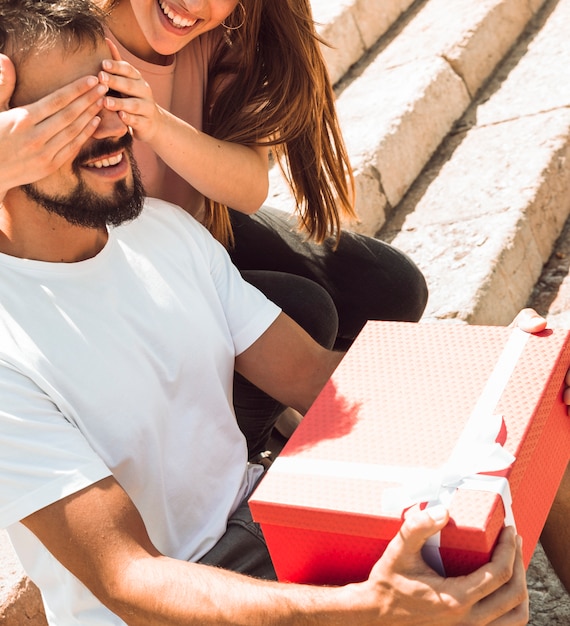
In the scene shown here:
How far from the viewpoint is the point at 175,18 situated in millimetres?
1846

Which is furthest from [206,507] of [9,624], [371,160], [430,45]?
[430,45]

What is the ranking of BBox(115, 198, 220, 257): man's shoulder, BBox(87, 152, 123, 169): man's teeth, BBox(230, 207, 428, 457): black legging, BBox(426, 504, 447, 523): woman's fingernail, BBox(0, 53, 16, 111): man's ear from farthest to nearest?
BBox(230, 207, 428, 457): black legging < BBox(115, 198, 220, 257): man's shoulder < BBox(87, 152, 123, 169): man's teeth < BBox(0, 53, 16, 111): man's ear < BBox(426, 504, 447, 523): woman's fingernail

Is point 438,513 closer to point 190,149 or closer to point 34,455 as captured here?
point 34,455

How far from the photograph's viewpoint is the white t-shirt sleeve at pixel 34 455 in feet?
4.11

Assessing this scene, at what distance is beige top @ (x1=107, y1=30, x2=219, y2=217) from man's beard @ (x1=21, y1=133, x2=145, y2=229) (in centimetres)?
32

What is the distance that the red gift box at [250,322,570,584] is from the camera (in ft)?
3.72

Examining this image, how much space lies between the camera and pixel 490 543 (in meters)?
1.10

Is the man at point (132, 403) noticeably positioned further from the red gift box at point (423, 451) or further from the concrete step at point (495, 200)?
the concrete step at point (495, 200)

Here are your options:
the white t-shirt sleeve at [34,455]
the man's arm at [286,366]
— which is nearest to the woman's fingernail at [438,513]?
the white t-shirt sleeve at [34,455]

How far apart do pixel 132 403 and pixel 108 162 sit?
0.40 metres

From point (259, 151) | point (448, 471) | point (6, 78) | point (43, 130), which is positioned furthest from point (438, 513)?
point (259, 151)

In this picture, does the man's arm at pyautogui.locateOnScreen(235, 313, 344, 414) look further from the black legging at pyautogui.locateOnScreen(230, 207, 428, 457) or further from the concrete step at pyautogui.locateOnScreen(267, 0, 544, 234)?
the concrete step at pyautogui.locateOnScreen(267, 0, 544, 234)

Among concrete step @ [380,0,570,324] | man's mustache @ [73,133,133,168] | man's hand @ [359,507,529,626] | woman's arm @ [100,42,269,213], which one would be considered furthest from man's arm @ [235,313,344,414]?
concrete step @ [380,0,570,324]

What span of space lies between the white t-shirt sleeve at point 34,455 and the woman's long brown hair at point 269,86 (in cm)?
81
